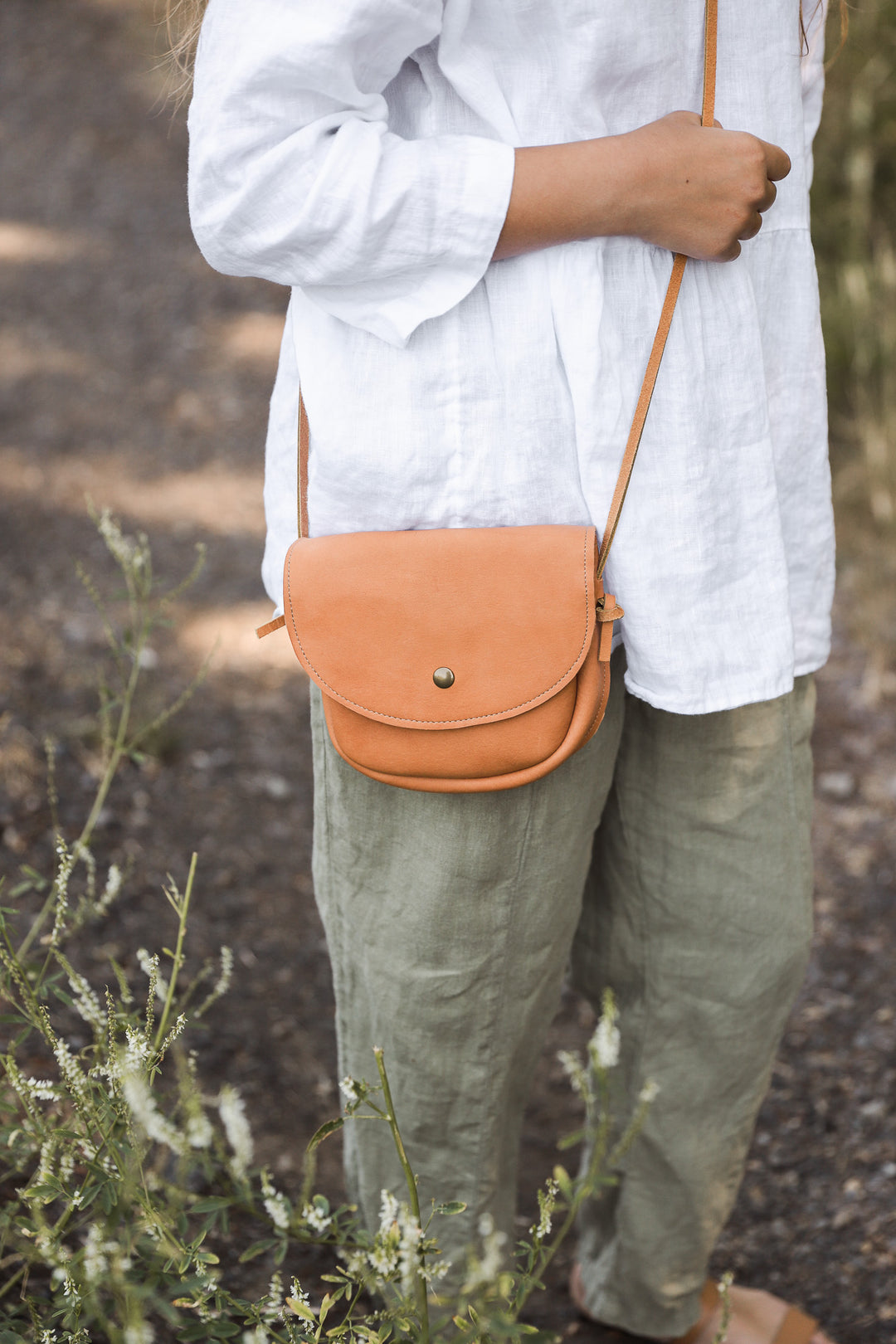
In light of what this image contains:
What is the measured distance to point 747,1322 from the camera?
1.39m

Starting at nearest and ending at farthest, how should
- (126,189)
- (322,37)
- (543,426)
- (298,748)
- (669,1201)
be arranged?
(322,37), (543,426), (669,1201), (298,748), (126,189)

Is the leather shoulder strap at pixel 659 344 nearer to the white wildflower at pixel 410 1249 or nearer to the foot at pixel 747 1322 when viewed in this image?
the white wildflower at pixel 410 1249

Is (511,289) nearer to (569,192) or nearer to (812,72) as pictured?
(569,192)

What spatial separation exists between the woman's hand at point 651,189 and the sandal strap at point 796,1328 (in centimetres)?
122

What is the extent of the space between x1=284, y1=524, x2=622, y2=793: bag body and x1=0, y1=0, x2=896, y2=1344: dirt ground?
49 cm

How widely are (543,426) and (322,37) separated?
31 centimetres

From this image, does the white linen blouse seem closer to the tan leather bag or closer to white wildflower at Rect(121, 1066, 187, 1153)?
the tan leather bag

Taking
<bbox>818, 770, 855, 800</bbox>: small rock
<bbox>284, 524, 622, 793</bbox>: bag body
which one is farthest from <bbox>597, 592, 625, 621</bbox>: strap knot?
<bbox>818, 770, 855, 800</bbox>: small rock

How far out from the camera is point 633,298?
0.91 meters

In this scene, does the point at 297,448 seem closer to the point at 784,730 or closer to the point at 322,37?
the point at 322,37

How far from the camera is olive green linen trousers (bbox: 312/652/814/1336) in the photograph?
1.04 meters

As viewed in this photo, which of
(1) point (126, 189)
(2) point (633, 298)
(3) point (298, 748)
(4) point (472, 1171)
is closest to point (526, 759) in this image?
(2) point (633, 298)

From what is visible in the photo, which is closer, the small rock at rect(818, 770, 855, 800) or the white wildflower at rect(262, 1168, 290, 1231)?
the white wildflower at rect(262, 1168, 290, 1231)

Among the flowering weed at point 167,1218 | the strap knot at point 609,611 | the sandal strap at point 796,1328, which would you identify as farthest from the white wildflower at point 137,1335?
the sandal strap at point 796,1328
